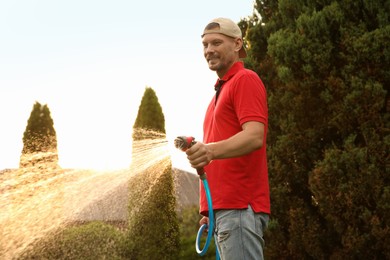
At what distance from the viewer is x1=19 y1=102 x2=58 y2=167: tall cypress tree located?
44.3 ft

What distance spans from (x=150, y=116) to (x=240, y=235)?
9.27m

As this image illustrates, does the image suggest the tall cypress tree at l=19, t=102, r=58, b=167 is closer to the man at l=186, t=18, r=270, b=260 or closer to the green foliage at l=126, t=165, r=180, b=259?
the green foliage at l=126, t=165, r=180, b=259

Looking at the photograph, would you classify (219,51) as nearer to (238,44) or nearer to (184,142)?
(238,44)

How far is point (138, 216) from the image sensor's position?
1049 cm

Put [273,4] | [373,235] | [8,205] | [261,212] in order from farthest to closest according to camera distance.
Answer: [8,205]
[273,4]
[373,235]
[261,212]

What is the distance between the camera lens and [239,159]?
2820 millimetres

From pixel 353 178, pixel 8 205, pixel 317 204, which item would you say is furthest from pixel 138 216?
pixel 353 178

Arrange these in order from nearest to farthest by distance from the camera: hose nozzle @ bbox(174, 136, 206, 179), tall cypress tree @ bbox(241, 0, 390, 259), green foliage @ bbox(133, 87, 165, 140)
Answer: hose nozzle @ bbox(174, 136, 206, 179) < tall cypress tree @ bbox(241, 0, 390, 259) < green foliage @ bbox(133, 87, 165, 140)

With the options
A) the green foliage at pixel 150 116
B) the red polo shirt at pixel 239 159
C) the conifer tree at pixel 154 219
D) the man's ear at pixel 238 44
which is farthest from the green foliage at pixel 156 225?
the red polo shirt at pixel 239 159

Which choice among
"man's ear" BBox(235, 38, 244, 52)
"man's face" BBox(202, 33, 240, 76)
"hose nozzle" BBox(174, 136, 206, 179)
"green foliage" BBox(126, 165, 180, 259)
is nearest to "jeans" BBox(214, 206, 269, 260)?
"hose nozzle" BBox(174, 136, 206, 179)

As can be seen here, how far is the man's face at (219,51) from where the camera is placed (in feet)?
9.95

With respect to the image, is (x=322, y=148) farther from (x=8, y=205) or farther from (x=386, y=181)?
(x=8, y=205)

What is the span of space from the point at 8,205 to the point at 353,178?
8574mm

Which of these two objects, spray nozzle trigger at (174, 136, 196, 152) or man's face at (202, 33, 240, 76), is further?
man's face at (202, 33, 240, 76)
